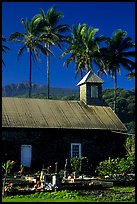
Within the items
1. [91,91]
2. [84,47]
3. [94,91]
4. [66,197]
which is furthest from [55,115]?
[84,47]

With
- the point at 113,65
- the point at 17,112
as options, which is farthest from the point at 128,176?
the point at 113,65

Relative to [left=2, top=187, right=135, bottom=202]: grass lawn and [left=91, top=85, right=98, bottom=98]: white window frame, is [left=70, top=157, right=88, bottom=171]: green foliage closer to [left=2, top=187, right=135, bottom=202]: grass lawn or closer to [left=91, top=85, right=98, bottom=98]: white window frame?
[left=91, top=85, right=98, bottom=98]: white window frame

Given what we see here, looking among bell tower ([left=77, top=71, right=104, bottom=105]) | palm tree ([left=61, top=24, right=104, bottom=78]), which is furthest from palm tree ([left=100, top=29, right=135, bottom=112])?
bell tower ([left=77, top=71, right=104, bottom=105])

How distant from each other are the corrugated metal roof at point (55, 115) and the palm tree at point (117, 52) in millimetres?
13512

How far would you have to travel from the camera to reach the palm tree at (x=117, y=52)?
39.1 metres

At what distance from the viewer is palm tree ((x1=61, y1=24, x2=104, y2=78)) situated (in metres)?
39.8

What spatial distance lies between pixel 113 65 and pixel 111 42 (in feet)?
7.93

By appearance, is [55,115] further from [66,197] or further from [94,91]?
[66,197]

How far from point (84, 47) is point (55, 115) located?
18.1 meters

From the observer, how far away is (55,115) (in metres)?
24.1

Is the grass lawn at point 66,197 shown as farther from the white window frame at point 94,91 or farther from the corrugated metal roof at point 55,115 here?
the white window frame at point 94,91

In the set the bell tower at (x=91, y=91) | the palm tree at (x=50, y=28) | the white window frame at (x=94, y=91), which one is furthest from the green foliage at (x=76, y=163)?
the palm tree at (x=50, y=28)

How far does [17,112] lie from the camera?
23.4m

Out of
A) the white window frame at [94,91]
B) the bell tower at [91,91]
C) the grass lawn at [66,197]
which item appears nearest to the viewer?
the grass lawn at [66,197]
